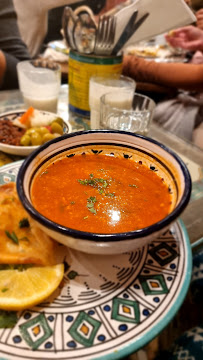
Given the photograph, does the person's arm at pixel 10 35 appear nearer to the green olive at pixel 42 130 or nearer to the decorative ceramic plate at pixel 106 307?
the green olive at pixel 42 130

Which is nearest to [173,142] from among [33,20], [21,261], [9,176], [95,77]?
[95,77]

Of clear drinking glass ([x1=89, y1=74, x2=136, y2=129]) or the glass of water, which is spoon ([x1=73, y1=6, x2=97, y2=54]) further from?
the glass of water

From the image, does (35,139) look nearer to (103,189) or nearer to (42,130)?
Result: (42,130)

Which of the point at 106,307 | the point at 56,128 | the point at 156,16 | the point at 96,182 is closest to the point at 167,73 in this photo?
the point at 156,16

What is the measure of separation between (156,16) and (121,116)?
0.69 m

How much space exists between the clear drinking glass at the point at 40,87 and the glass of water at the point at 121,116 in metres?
0.46

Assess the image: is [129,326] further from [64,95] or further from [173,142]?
[64,95]

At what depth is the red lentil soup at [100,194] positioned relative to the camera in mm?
957

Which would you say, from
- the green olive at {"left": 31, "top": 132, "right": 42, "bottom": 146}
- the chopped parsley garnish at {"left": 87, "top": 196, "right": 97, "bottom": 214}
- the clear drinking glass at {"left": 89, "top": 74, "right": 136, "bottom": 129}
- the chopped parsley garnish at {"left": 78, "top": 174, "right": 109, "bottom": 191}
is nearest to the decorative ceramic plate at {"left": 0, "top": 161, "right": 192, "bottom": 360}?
the chopped parsley garnish at {"left": 87, "top": 196, "right": 97, "bottom": 214}

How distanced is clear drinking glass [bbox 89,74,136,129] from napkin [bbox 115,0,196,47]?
231 millimetres

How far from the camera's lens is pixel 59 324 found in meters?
0.77

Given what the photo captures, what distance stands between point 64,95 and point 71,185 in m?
1.39

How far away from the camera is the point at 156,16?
186cm

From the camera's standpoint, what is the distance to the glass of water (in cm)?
166
